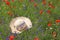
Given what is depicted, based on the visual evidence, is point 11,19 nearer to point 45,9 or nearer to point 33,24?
point 33,24

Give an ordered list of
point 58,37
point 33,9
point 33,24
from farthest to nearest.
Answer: point 33,9 < point 33,24 < point 58,37

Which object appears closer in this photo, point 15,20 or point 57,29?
point 57,29

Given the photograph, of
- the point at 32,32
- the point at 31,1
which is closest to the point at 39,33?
the point at 32,32

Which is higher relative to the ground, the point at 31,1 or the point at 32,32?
the point at 31,1

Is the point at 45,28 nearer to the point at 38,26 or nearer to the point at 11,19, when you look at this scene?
the point at 38,26

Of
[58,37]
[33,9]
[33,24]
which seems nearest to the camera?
[58,37]

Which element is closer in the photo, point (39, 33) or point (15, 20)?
point (39, 33)

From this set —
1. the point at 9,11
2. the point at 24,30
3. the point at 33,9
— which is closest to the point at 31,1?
the point at 33,9

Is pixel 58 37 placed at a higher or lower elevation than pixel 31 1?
lower
